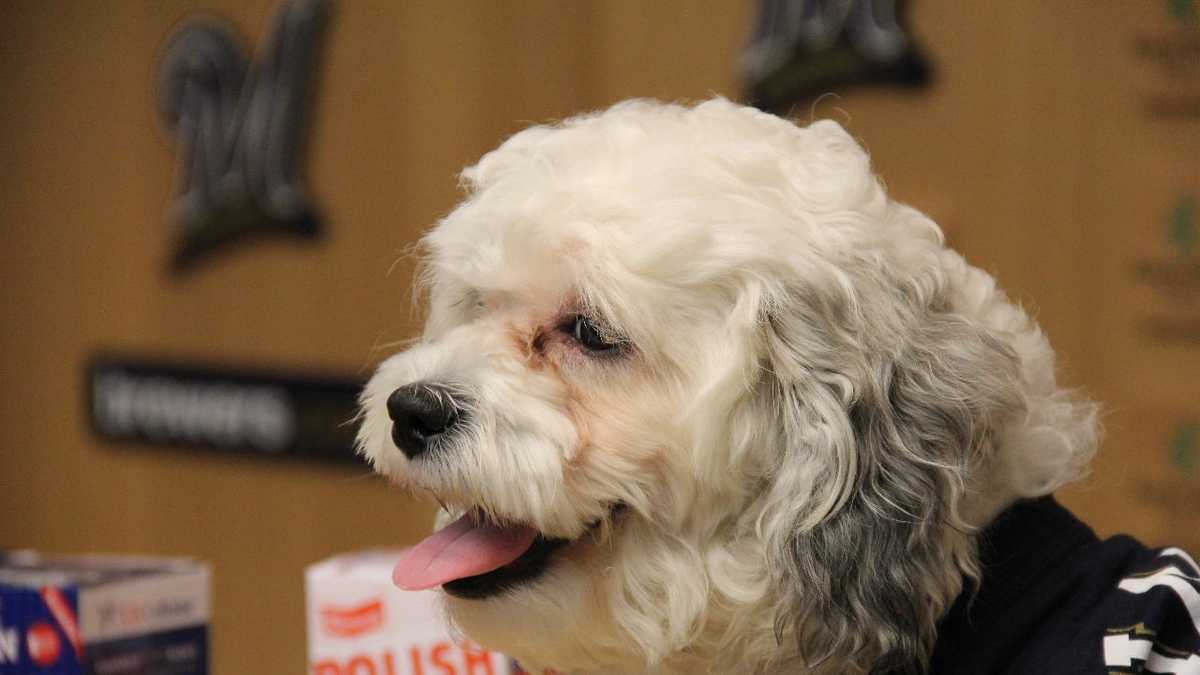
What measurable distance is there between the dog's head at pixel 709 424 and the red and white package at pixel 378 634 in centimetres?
27

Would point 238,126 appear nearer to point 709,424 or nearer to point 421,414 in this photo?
point 421,414

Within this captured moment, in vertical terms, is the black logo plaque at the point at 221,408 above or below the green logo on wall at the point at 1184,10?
above

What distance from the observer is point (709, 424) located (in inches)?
53.6

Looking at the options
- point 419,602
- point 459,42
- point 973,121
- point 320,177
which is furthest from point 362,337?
point 419,602

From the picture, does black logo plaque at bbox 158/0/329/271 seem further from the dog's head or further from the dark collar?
the dark collar

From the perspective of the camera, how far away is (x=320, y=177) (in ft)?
12.5

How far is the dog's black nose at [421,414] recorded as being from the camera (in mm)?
1375

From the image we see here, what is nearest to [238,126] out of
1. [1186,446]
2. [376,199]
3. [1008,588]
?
[376,199]

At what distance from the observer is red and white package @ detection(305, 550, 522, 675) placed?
5.63 feet

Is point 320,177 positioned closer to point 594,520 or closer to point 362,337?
point 362,337

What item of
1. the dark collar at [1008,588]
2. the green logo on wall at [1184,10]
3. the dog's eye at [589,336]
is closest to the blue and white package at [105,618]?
the dog's eye at [589,336]

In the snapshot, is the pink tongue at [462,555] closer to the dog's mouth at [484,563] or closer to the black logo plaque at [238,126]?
the dog's mouth at [484,563]

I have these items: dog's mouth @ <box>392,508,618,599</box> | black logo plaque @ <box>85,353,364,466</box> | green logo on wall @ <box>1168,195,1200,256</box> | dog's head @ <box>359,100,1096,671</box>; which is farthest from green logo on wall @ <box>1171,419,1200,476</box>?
black logo plaque @ <box>85,353,364,466</box>

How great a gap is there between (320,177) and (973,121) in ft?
5.65
